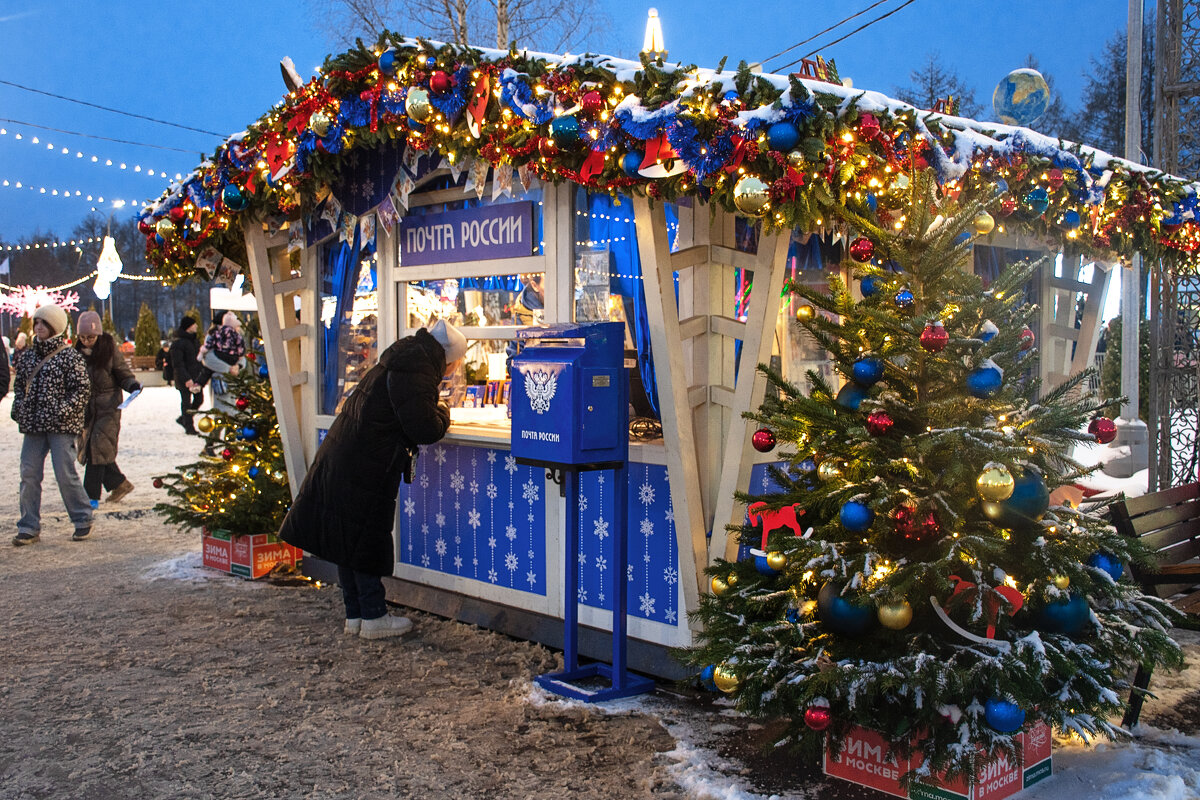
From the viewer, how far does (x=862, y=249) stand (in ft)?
12.5

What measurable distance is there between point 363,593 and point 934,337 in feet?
11.4

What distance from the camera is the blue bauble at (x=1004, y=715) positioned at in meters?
3.28

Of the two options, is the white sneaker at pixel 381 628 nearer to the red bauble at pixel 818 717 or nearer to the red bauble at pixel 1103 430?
the red bauble at pixel 818 717

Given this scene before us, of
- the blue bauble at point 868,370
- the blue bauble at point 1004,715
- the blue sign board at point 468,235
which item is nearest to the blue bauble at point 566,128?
the blue sign board at point 468,235

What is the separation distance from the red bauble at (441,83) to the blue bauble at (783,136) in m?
1.73

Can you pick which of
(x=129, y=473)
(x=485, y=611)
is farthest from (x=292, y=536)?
(x=129, y=473)

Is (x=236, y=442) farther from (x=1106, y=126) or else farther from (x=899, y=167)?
(x=1106, y=126)

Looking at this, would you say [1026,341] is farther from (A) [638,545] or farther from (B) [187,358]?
(B) [187,358]

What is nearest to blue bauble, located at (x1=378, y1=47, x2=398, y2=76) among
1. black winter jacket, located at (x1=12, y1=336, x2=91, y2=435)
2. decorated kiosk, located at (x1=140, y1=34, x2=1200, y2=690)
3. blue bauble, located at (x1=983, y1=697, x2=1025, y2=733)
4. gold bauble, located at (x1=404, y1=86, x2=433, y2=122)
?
decorated kiosk, located at (x1=140, y1=34, x2=1200, y2=690)

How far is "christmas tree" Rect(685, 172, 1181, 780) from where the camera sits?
3412 millimetres

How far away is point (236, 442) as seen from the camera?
775 centimetres

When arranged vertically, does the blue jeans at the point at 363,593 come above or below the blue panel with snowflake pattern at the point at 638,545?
below

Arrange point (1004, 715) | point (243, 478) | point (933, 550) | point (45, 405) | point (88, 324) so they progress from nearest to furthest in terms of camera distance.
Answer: point (1004, 715)
point (933, 550)
point (243, 478)
point (45, 405)
point (88, 324)

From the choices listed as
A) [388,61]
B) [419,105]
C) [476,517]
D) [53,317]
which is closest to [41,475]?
[53,317]
